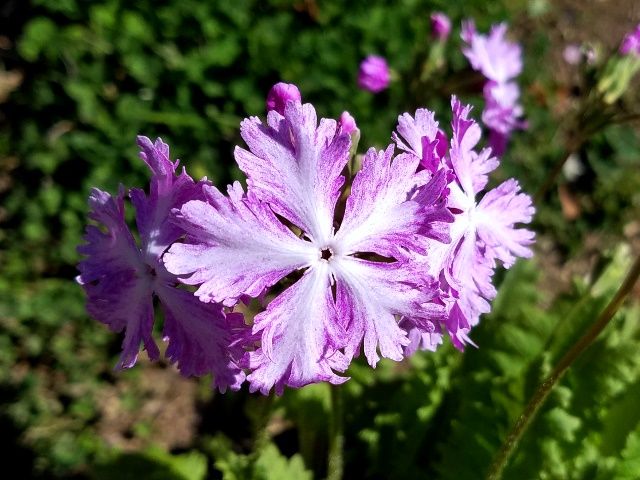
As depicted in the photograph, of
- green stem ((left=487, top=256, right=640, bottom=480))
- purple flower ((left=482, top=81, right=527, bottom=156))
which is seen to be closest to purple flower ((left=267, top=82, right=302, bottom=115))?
green stem ((left=487, top=256, right=640, bottom=480))

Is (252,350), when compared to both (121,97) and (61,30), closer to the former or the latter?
(121,97)

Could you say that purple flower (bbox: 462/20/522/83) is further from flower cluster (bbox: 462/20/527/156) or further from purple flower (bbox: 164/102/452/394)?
purple flower (bbox: 164/102/452/394)

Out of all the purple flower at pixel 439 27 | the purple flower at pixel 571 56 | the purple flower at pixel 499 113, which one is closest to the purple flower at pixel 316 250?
the purple flower at pixel 499 113

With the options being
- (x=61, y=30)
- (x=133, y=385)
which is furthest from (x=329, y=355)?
(x=61, y=30)

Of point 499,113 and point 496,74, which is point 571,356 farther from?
point 496,74

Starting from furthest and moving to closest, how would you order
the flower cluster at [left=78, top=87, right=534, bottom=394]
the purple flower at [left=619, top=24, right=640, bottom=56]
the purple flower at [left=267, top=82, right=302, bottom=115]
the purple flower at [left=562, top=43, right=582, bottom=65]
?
the purple flower at [left=562, top=43, right=582, bottom=65] → the purple flower at [left=619, top=24, right=640, bottom=56] → the purple flower at [left=267, top=82, right=302, bottom=115] → the flower cluster at [left=78, top=87, right=534, bottom=394]

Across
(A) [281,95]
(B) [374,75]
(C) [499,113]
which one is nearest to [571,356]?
(A) [281,95]

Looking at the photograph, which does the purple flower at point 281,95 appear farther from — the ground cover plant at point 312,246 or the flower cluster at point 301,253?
A: the flower cluster at point 301,253

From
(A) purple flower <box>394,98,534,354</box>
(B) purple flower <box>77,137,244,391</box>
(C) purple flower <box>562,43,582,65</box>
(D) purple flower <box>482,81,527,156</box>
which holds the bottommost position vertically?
(B) purple flower <box>77,137,244,391</box>

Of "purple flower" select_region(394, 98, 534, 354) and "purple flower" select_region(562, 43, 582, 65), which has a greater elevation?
"purple flower" select_region(562, 43, 582, 65)
